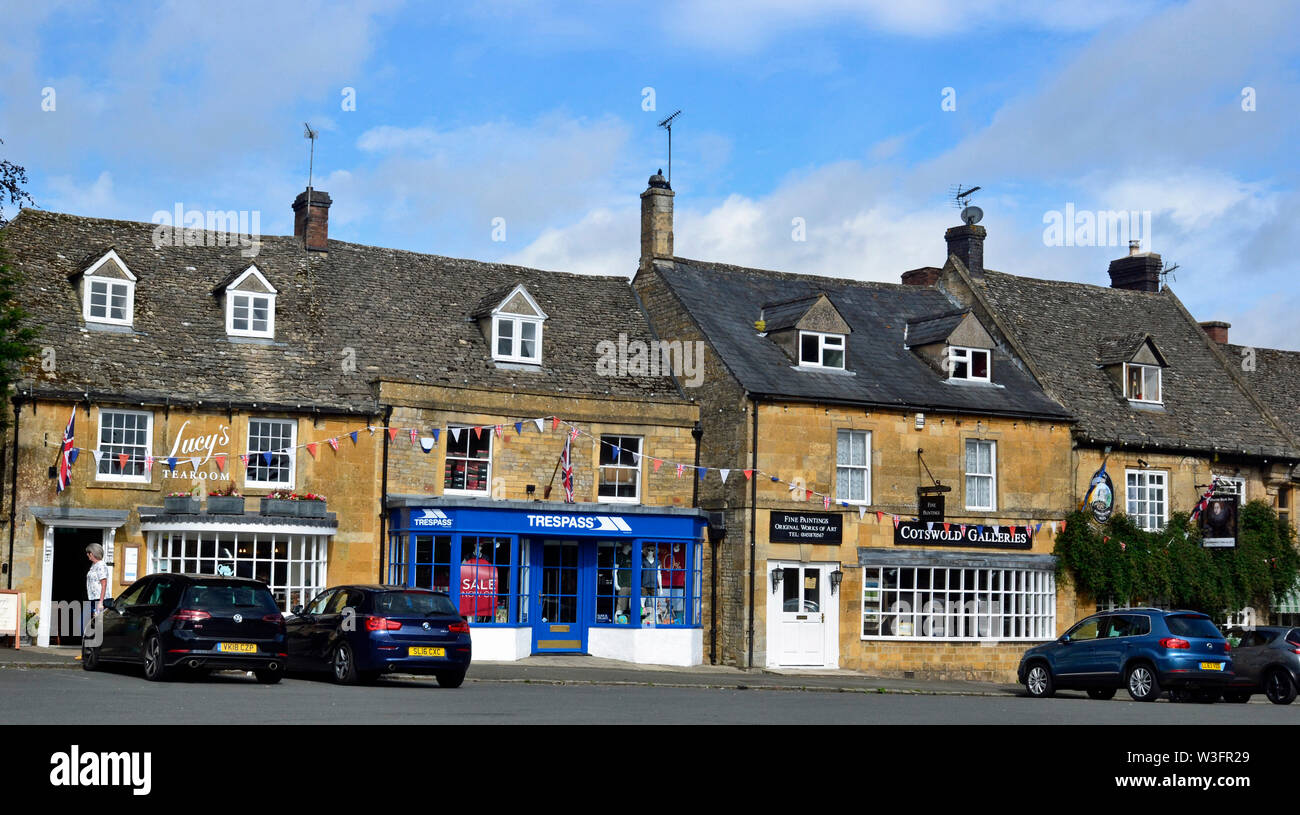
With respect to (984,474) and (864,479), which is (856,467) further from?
(984,474)

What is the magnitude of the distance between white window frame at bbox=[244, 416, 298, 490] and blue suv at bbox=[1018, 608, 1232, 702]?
49.2 ft

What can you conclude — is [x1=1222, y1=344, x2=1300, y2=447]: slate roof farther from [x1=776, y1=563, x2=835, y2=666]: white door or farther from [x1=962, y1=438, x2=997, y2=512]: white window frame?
[x1=776, y1=563, x2=835, y2=666]: white door

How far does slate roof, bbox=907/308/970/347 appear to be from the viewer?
36906 mm

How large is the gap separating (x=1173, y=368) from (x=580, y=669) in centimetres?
1994

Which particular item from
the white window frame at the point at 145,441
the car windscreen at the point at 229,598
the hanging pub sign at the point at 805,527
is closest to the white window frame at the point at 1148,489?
the hanging pub sign at the point at 805,527

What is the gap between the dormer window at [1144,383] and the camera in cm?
3912

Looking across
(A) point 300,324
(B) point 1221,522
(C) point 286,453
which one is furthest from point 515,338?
(B) point 1221,522

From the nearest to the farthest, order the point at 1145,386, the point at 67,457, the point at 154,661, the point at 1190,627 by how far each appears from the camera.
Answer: the point at 154,661 → the point at 1190,627 → the point at 67,457 → the point at 1145,386

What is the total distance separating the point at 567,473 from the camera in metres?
32.7

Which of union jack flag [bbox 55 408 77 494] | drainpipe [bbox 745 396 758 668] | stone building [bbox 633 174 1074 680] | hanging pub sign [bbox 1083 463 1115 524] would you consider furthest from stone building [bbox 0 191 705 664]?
hanging pub sign [bbox 1083 463 1115 524]

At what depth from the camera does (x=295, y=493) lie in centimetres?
3059

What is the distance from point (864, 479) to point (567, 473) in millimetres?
6785
